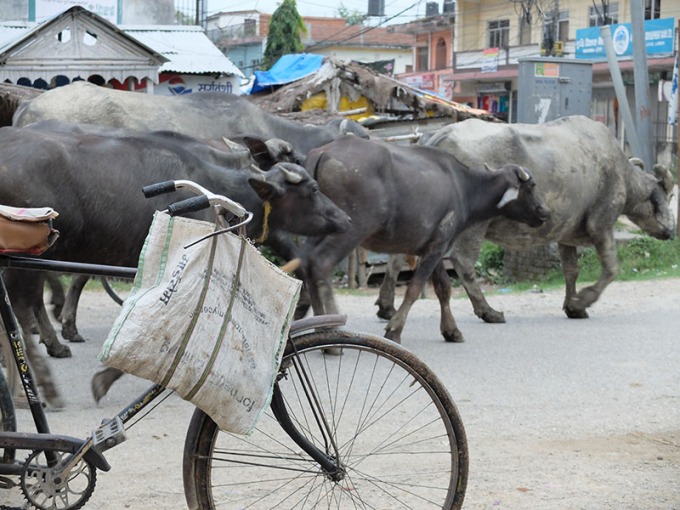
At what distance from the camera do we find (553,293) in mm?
12422

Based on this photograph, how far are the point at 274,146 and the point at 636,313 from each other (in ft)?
14.7

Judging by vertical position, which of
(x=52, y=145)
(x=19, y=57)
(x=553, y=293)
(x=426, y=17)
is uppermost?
(x=426, y=17)

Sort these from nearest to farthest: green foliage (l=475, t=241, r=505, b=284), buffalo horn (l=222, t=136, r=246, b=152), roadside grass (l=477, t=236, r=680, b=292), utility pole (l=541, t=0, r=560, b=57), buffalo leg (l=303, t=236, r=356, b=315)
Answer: buffalo horn (l=222, t=136, r=246, b=152) < buffalo leg (l=303, t=236, r=356, b=315) < roadside grass (l=477, t=236, r=680, b=292) < green foliage (l=475, t=241, r=505, b=284) < utility pole (l=541, t=0, r=560, b=57)

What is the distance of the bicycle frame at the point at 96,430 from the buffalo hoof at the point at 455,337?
16.9ft

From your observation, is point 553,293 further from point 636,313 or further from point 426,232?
point 426,232

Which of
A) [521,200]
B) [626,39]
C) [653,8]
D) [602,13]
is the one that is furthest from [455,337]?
[602,13]

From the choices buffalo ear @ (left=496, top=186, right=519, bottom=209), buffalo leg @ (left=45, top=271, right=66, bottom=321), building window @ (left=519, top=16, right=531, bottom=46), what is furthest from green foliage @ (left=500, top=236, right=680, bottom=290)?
building window @ (left=519, top=16, right=531, bottom=46)

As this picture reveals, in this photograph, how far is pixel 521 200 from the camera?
29.7 feet

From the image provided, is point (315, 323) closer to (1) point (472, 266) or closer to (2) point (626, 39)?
(1) point (472, 266)

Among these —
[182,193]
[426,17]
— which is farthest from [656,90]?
[182,193]

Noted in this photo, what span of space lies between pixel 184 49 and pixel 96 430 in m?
14.7

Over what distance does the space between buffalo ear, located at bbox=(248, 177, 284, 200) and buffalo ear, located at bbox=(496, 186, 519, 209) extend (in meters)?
2.58

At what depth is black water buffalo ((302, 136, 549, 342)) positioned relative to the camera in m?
7.86

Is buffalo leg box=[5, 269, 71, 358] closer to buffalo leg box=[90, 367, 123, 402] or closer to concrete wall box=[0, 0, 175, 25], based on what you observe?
buffalo leg box=[90, 367, 123, 402]
